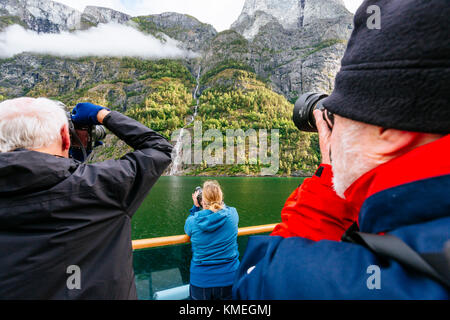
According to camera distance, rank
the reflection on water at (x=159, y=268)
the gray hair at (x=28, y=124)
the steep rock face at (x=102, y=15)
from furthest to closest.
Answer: the steep rock face at (x=102, y=15)
the reflection on water at (x=159, y=268)
the gray hair at (x=28, y=124)

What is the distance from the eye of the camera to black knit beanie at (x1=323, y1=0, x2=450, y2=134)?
1.32 feet

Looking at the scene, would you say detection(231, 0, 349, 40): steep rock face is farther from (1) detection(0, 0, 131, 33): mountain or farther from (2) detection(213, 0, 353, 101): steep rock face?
(1) detection(0, 0, 131, 33): mountain

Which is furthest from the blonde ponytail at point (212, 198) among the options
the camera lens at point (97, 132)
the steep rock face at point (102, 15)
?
the steep rock face at point (102, 15)

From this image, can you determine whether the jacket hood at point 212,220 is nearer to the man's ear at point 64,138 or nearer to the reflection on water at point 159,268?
the reflection on water at point 159,268

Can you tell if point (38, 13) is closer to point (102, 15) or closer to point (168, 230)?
point (102, 15)

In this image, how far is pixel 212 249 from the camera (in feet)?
A: 7.21

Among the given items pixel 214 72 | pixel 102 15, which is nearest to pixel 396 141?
pixel 214 72

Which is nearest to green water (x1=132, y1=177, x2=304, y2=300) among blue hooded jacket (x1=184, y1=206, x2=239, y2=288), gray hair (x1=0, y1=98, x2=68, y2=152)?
blue hooded jacket (x1=184, y1=206, x2=239, y2=288)

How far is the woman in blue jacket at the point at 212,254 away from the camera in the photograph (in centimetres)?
217

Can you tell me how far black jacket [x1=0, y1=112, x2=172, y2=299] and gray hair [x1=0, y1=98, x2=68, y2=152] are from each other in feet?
0.40

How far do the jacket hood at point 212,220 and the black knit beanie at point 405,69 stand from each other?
1.83m

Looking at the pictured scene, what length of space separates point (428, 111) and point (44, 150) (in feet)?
3.86
